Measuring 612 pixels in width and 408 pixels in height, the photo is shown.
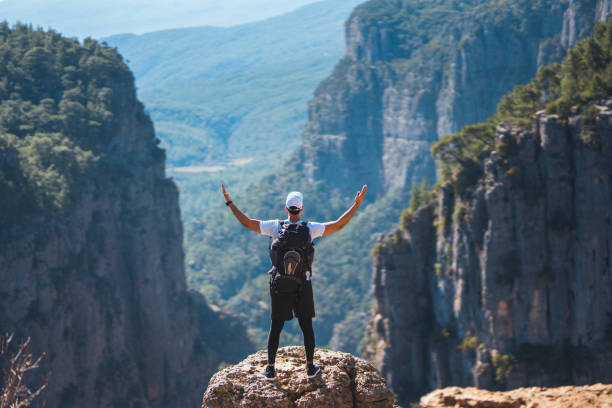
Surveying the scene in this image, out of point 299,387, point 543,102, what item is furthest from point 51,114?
point 299,387

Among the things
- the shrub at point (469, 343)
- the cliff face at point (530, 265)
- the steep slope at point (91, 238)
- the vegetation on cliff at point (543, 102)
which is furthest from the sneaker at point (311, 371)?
the shrub at point (469, 343)

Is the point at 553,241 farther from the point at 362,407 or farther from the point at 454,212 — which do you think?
the point at 362,407

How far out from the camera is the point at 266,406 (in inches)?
639

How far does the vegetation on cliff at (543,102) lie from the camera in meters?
64.6

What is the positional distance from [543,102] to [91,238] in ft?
149

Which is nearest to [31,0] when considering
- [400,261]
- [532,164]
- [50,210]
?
[50,210]

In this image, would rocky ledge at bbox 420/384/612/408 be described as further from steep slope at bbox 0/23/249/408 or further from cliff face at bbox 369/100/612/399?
steep slope at bbox 0/23/249/408

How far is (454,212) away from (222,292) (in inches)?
4784

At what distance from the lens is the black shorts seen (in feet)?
54.0

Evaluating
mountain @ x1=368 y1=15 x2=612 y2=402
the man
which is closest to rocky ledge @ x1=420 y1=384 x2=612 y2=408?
the man

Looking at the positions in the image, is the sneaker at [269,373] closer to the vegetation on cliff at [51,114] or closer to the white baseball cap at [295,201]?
the white baseball cap at [295,201]

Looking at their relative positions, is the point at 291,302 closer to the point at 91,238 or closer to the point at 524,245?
the point at 524,245

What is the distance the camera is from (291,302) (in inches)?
653

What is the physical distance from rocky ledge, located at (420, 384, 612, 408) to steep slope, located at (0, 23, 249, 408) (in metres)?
46.2
